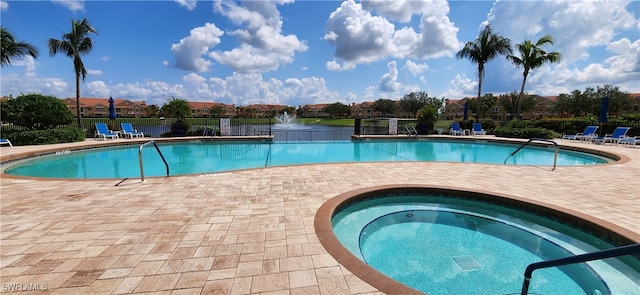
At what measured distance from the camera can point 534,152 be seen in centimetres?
1294

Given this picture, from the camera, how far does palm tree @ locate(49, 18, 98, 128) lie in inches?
589

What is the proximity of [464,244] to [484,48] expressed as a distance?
70.0ft

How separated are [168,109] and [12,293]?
16357 mm

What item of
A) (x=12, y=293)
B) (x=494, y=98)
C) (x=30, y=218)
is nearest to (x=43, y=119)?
(x=30, y=218)

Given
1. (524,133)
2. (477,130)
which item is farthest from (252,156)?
(524,133)

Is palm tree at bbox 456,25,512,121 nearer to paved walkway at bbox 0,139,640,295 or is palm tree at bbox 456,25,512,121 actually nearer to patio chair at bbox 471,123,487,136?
patio chair at bbox 471,123,487,136

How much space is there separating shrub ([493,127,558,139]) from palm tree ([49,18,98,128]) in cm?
2482

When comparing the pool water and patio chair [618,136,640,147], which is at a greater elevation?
patio chair [618,136,640,147]

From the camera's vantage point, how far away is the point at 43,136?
1259cm

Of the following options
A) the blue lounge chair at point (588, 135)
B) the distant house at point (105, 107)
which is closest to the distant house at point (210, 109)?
the distant house at point (105, 107)

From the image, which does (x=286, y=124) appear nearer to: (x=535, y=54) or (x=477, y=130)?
(x=477, y=130)

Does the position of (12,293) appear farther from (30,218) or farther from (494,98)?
(494,98)

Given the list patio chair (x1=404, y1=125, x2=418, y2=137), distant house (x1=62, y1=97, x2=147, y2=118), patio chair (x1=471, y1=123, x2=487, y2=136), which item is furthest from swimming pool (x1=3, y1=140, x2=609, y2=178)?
distant house (x1=62, y1=97, x2=147, y2=118)

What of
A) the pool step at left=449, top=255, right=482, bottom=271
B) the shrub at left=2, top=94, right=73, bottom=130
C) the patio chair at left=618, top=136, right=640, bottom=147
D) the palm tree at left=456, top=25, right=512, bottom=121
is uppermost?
the palm tree at left=456, top=25, right=512, bottom=121
